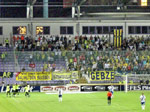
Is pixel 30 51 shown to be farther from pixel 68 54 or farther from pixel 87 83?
pixel 87 83

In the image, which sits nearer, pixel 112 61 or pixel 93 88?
pixel 93 88

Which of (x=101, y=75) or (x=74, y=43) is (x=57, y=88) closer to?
(x=101, y=75)

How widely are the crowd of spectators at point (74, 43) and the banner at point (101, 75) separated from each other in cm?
826

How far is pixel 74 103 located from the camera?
43625mm

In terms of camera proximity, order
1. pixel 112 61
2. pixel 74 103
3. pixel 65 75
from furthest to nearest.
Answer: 1. pixel 112 61
2. pixel 65 75
3. pixel 74 103

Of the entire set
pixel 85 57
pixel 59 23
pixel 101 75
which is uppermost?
pixel 59 23

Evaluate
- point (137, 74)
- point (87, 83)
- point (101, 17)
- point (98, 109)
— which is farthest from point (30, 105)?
point (101, 17)

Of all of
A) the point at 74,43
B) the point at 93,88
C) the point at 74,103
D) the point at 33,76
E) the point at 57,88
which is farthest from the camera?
the point at 74,43

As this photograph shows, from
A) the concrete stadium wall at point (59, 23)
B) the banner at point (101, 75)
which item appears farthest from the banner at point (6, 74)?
the concrete stadium wall at point (59, 23)

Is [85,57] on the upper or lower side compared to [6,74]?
upper

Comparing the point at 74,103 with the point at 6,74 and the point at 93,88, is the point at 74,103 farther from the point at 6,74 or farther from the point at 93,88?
the point at 6,74

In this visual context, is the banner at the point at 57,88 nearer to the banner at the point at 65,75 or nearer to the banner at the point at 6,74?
the banner at the point at 65,75

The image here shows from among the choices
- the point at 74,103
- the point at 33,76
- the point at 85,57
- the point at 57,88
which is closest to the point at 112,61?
the point at 85,57

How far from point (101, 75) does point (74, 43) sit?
32.3ft
